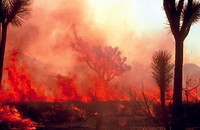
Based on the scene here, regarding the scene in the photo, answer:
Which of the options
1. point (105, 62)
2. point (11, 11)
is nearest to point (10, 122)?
point (11, 11)

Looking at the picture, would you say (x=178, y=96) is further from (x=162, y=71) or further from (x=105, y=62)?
(x=105, y=62)

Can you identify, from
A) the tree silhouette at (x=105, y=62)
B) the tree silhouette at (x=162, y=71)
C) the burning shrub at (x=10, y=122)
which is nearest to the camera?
the tree silhouette at (x=162, y=71)

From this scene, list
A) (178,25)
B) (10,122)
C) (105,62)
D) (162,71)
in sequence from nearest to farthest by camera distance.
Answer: (162,71), (178,25), (10,122), (105,62)

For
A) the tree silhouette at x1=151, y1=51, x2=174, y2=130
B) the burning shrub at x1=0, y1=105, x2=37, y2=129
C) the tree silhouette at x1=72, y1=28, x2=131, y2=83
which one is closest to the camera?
the tree silhouette at x1=151, y1=51, x2=174, y2=130

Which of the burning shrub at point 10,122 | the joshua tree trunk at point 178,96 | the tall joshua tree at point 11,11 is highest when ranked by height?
the tall joshua tree at point 11,11

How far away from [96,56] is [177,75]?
37846 mm

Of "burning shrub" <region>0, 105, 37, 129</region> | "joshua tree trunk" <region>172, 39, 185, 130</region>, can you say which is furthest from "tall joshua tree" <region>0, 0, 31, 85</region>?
"joshua tree trunk" <region>172, 39, 185, 130</region>

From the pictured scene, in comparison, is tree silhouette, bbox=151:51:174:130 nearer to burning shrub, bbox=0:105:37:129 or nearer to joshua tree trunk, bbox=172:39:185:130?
joshua tree trunk, bbox=172:39:185:130

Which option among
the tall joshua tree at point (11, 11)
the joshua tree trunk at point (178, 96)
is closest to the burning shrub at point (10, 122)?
the tall joshua tree at point (11, 11)

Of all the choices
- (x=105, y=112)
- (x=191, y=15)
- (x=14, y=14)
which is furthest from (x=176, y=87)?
(x=105, y=112)

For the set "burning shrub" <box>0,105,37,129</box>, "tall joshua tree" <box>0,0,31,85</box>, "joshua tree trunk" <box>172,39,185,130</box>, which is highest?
"tall joshua tree" <box>0,0,31,85</box>

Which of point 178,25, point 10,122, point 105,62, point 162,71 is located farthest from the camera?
point 105,62

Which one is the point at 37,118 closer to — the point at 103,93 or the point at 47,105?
the point at 47,105

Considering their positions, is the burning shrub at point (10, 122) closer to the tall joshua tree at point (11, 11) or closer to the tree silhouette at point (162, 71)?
the tall joshua tree at point (11, 11)
